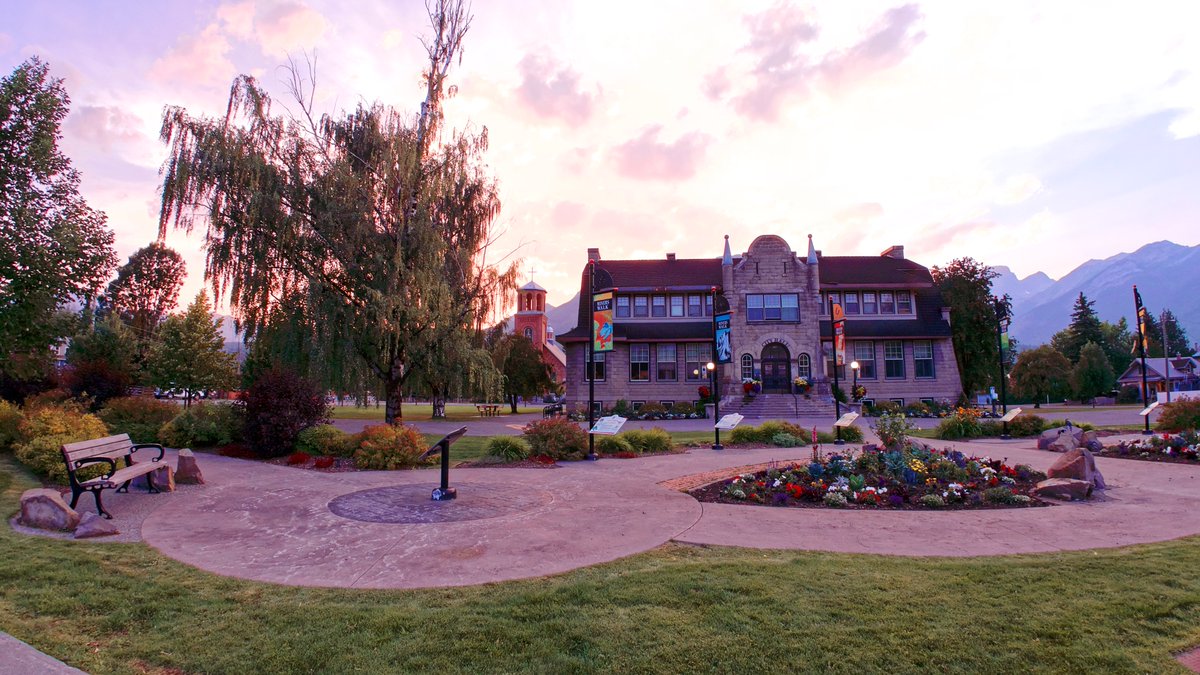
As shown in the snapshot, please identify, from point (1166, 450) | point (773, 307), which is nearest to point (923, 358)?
point (773, 307)

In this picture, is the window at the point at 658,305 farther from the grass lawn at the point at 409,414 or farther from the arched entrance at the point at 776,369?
the grass lawn at the point at 409,414

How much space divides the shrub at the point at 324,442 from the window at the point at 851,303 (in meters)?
35.8

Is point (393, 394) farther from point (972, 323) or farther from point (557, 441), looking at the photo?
point (972, 323)

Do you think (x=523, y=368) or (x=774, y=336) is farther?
(x=523, y=368)

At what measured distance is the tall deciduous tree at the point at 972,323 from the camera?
1703 inches

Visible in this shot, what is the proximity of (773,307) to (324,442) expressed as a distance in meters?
31.5

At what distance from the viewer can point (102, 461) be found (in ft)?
30.7

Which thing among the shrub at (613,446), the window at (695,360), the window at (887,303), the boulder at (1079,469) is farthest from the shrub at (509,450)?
the window at (887,303)

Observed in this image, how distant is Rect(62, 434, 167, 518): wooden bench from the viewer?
26.3 feet

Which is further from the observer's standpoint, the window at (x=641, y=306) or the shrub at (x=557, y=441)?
the window at (x=641, y=306)

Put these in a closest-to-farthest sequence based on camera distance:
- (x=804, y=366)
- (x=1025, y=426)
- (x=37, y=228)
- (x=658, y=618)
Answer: (x=658, y=618) → (x=37, y=228) → (x=1025, y=426) → (x=804, y=366)

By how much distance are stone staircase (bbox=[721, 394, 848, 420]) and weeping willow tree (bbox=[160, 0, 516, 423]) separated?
1884 cm

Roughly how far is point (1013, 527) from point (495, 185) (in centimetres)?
1915

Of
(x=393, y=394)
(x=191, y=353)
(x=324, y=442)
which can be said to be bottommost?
(x=324, y=442)
